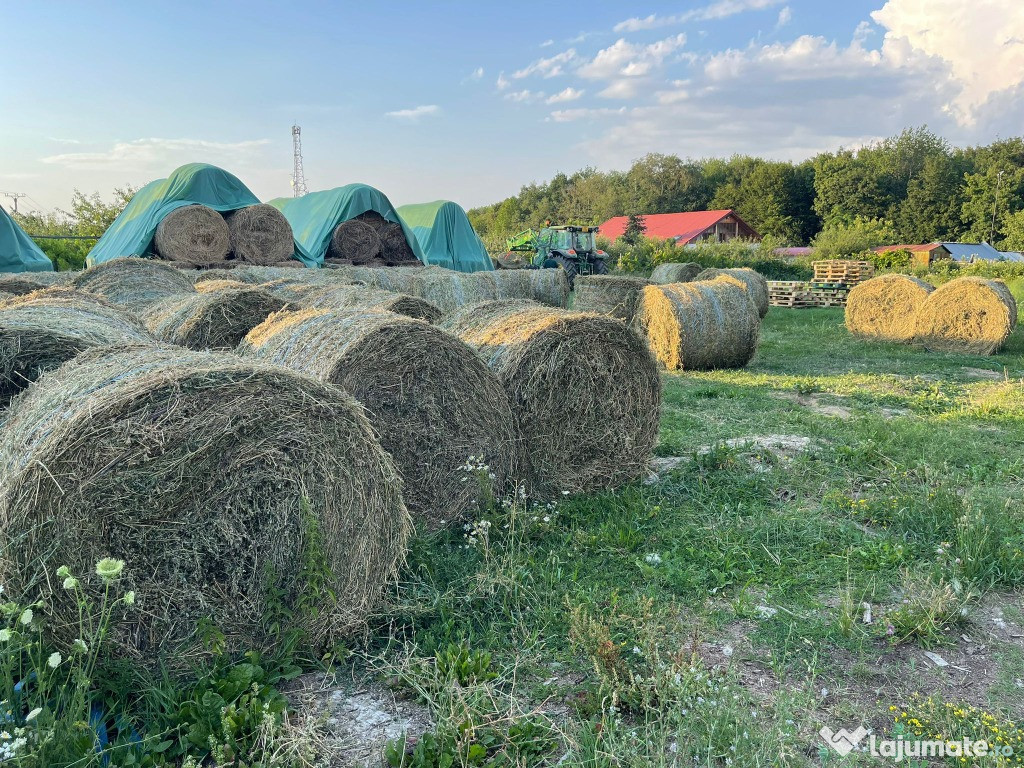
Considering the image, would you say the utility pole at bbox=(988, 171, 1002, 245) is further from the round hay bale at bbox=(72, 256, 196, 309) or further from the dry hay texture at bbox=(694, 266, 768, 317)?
the round hay bale at bbox=(72, 256, 196, 309)

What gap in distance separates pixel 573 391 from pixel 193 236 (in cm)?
1349

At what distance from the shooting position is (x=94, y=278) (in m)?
9.36

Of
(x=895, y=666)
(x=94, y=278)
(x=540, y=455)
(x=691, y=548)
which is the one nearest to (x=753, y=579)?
(x=691, y=548)

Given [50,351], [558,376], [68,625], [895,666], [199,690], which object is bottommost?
[895,666]

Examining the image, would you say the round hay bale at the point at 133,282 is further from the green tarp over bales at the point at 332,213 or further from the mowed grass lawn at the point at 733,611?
the green tarp over bales at the point at 332,213

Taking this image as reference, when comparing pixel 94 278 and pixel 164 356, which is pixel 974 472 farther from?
pixel 94 278

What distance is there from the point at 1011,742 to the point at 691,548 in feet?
6.22

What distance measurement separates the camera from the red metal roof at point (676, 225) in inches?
2226

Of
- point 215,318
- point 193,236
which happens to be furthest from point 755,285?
point 215,318

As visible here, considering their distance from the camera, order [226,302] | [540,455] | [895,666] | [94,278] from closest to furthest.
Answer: [895,666] < [540,455] < [226,302] < [94,278]

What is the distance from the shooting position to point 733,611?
368cm

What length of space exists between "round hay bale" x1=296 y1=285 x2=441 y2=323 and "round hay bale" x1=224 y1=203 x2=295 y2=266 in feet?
32.3

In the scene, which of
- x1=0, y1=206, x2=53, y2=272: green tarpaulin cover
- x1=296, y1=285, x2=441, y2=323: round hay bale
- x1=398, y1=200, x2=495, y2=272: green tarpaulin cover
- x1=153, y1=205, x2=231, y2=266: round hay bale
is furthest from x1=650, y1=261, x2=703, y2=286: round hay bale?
x1=0, y1=206, x2=53, y2=272: green tarpaulin cover

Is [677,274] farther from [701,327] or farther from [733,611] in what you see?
[733,611]
